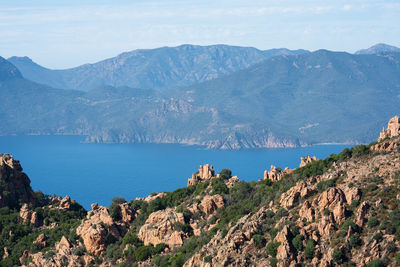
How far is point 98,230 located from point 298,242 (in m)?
26.7

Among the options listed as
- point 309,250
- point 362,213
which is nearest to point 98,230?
point 309,250

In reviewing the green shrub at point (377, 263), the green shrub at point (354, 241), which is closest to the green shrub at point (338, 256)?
the green shrub at point (354, 241)

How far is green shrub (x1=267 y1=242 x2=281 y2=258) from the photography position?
170 feet

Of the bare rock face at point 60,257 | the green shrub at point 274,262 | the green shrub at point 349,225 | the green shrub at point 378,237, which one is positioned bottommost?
the bare rock face at point 60,257

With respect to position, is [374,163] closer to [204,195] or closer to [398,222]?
[398,222]

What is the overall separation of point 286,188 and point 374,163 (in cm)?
970

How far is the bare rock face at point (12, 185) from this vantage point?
301ft

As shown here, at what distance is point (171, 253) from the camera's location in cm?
6184

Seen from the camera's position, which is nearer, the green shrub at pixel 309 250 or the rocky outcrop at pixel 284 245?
the green shrub at pixel 309 250

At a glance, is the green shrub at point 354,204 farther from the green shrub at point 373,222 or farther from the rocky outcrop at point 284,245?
the rocky outcrop at point 284,245

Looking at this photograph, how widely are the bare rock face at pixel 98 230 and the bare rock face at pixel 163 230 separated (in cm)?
460

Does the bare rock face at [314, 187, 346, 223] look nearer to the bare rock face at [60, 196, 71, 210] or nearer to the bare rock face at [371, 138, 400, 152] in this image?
the bare rock face at [371, 138, 400, 152]

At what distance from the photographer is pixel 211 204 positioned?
231 feet

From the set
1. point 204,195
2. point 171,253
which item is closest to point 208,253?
point 171,253
